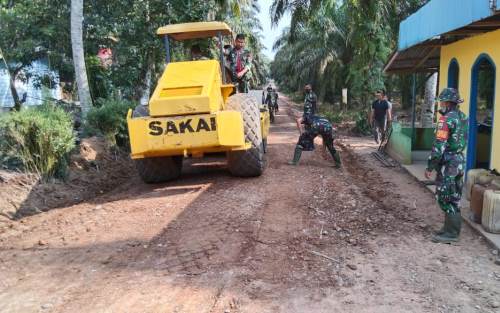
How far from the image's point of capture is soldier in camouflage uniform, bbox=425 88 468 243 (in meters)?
5.39

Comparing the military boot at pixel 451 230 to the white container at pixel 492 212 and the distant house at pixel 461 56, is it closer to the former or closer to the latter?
the white container at pixel 492 212

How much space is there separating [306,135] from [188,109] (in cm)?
323

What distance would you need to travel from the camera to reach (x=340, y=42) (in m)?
27.6

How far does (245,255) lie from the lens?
4977mm

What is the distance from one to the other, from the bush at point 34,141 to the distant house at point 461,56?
6299 mm

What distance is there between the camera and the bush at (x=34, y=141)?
7.62 metres

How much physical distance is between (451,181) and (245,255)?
2.47 meters

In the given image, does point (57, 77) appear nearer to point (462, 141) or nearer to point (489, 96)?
point (462, 141)

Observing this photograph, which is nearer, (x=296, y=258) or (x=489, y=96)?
(x=296, y=258)

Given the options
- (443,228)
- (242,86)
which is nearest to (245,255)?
(443,228)

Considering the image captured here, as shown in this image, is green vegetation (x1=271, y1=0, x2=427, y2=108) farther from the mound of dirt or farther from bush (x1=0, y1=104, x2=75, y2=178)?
bush (x1=0, y1=104, x2=75, y2=178)

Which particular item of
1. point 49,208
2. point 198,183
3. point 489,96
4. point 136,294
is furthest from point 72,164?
point 489,96

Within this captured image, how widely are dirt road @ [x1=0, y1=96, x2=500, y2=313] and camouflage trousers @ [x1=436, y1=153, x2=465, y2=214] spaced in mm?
470

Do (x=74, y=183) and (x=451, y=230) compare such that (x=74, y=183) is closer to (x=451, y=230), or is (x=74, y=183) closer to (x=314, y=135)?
(x=314, y=135)
